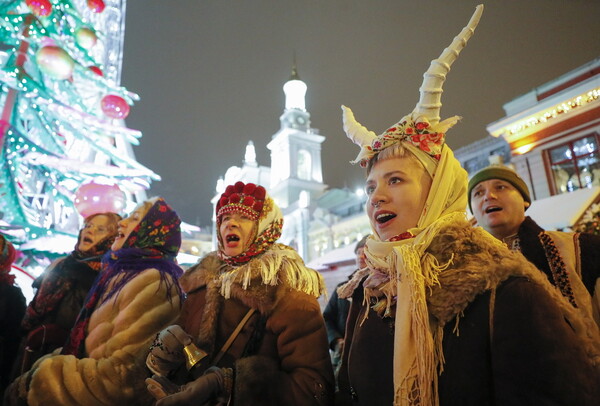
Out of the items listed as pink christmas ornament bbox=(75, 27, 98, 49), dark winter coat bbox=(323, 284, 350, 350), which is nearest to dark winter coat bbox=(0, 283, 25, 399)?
dark winter coat bbox=(323, 284, 350, 350)

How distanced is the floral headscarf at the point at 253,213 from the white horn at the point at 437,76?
1309mm

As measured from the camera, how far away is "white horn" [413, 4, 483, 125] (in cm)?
160

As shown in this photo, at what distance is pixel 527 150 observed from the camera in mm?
11664

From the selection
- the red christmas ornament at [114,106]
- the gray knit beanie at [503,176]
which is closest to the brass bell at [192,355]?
the gray knit beanie at [503,176]

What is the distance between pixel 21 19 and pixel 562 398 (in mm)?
10931

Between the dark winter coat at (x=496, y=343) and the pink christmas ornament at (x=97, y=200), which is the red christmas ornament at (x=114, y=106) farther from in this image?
the dark winter coat at (x=496, y=343)

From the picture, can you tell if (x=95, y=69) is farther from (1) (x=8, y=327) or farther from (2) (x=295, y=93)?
(2) (x=295, y=93)

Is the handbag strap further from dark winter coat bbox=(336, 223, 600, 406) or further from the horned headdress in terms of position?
the horned headdress

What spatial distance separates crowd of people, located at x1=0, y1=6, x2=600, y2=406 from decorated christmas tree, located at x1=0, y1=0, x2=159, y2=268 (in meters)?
4.50

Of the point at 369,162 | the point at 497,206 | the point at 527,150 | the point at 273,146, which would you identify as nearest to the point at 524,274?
the point at 369,162

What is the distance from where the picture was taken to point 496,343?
3.64 feet

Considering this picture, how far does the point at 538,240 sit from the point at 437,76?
4.59 ft

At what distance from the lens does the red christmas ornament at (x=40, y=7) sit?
7539 millimetres

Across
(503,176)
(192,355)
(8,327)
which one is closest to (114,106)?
(8,327)
